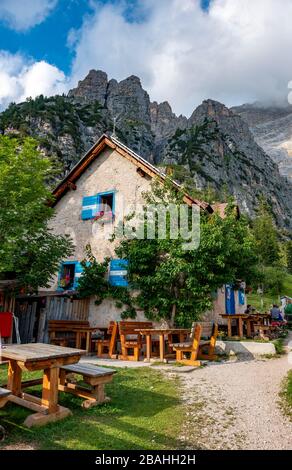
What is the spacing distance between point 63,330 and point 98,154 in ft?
26.7

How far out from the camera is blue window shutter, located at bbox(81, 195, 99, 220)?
1477 centimetres

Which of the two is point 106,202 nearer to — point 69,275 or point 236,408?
point 69,275

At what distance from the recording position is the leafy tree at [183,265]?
36.2 ft

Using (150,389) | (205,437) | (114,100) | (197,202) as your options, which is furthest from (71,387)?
(114,100)

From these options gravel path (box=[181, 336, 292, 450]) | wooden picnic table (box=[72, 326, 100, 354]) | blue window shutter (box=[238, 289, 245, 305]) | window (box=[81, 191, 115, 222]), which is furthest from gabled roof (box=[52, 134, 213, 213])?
gravel path (box=[181, 336, 292, 450])

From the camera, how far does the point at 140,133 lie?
83938 mm

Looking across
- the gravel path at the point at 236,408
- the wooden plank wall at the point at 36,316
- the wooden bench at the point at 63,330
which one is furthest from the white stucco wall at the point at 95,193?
the gravel path at the point at 236,408

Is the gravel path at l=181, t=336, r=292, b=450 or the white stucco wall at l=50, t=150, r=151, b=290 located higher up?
the white stucco wall at l=50, t=150, r=151, b=290

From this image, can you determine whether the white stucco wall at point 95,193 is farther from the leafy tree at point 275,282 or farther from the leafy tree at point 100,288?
the leafy tree at point 275,282

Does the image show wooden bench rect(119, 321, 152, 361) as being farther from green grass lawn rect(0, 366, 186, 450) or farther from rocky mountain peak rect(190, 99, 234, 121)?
rocky mountain peak rect(190, 99, 234, 121)

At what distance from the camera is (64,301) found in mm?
12492

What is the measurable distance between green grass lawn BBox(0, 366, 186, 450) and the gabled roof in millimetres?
8250

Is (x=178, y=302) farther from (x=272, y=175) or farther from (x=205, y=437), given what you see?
(x=272, y=175)

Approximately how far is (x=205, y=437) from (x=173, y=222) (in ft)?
28.1
